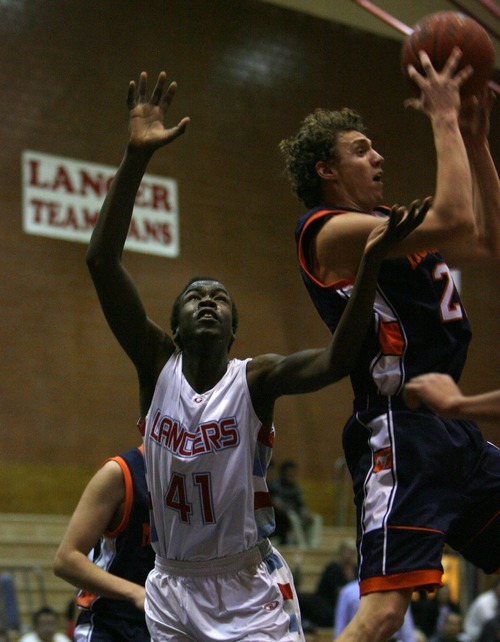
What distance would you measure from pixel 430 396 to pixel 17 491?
11.3 meters

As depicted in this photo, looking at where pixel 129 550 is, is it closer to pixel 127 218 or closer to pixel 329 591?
pixel 127 218

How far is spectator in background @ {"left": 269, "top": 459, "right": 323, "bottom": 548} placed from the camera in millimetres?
14227

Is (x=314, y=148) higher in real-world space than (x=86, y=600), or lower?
higher

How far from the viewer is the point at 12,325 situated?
1423 centimetres

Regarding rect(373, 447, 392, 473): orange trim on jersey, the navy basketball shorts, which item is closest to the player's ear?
the navy basketball shorts

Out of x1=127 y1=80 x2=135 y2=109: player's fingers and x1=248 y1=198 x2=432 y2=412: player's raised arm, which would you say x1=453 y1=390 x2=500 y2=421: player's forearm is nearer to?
x1=248 y1=198 x2=432 y2=412: player's raised arm

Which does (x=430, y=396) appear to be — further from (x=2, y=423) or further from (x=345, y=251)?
(x=2, y=423)

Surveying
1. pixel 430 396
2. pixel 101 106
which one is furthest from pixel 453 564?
pixel 430 396

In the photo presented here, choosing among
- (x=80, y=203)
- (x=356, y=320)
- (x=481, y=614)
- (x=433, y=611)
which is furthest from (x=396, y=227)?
(x=80, y=203)

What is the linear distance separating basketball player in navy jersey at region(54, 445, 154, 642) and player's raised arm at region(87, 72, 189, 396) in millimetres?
787

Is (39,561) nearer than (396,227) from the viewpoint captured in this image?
No

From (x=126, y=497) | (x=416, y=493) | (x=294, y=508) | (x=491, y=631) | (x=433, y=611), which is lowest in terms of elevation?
(x=294, y=508)

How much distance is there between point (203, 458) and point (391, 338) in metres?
0.80

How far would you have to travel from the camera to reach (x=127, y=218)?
4121 mm
